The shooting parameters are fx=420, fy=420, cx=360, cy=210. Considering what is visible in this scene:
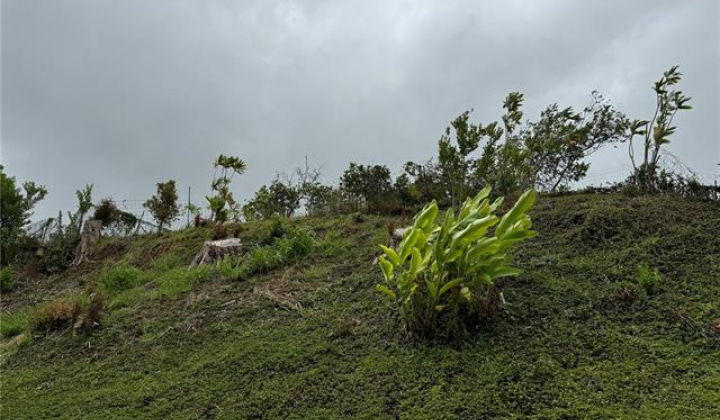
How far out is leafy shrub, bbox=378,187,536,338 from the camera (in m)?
2.19

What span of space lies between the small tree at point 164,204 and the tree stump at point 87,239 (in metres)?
1.03

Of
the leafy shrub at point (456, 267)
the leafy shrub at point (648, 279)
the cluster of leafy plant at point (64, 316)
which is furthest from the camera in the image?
the cluster of leafy plant at point (64, 316)

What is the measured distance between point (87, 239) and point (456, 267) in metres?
7.93

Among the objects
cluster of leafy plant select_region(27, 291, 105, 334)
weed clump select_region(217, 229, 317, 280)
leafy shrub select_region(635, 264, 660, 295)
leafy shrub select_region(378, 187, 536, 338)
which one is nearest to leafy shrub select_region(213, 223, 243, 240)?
weed clump select_region(217, 229, 317, 280)

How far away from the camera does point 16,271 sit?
23.8 ft

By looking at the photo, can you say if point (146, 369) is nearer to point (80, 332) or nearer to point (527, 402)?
point (80, 332)

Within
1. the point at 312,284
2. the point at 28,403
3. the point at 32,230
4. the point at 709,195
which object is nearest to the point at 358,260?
the point at 312,284

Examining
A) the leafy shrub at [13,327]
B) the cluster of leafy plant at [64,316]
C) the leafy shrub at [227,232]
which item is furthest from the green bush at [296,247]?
the leafy shrub at [13,327]

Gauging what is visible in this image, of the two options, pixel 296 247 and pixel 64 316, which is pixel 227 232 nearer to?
pixel 296 247

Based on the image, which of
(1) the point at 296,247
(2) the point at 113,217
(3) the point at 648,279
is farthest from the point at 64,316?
(2) the point at 113,217

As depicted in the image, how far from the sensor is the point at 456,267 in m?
2.35

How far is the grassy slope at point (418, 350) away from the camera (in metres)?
1.88

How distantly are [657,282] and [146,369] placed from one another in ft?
11.0

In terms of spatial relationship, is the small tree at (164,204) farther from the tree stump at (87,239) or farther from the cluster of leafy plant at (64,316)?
the cluster of leafy plant at (64,316)
